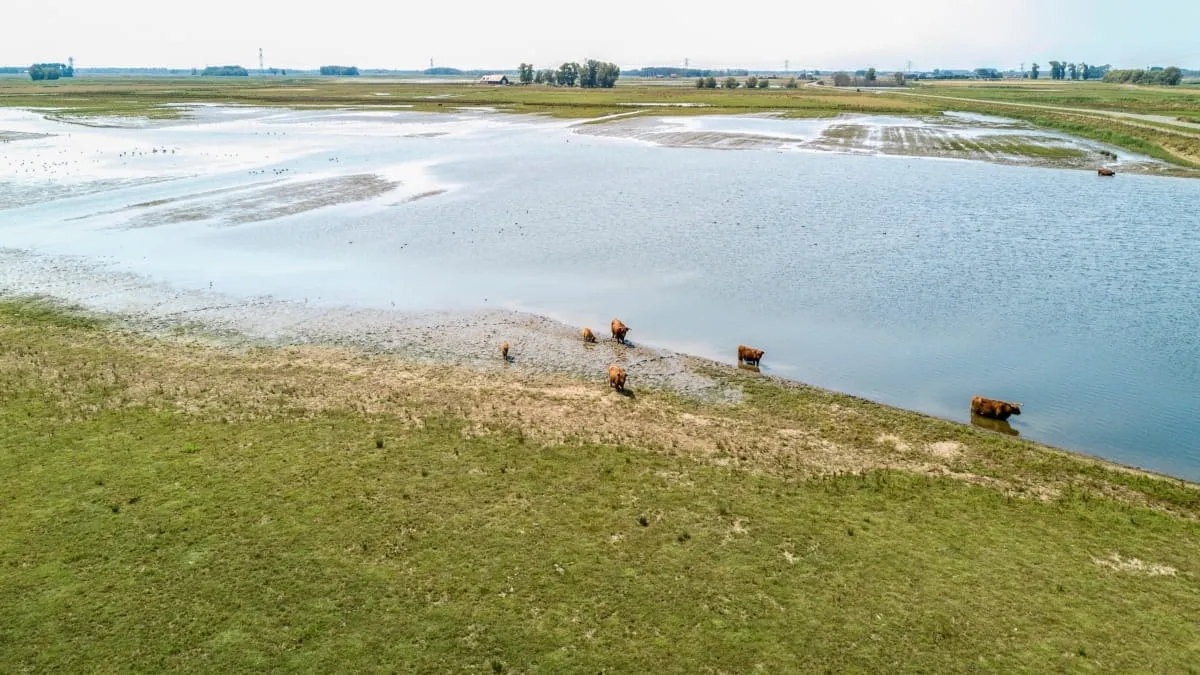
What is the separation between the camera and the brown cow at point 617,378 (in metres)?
27.5

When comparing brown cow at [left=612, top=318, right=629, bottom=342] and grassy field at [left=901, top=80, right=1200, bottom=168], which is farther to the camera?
grassy field at [left=901, top=80, right=1200, bottom=168]

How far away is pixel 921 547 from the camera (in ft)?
60.3

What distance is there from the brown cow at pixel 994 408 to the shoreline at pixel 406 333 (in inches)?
35.4

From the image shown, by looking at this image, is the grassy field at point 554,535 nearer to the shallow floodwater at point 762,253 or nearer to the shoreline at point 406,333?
the shoreline at point 406,333

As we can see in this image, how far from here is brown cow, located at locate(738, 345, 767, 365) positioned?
3011cm

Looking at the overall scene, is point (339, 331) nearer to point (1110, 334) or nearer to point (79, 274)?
point (79, 274)

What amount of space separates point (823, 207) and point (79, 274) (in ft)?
168

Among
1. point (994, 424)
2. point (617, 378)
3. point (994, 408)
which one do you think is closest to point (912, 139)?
point (994, 408)

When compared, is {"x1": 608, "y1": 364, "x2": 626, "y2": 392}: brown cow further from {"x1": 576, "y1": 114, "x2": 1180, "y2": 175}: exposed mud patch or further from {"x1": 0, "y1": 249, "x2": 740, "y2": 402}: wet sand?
{"x1": 576, "y1": 114, "x2": 1180, "y2": 175}: exposed mud patch

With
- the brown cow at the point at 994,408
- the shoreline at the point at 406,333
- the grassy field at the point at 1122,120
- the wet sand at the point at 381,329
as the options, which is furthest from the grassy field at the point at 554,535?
the grassy field at the point at 1122,120

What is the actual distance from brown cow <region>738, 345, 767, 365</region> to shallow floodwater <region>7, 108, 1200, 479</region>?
52cm

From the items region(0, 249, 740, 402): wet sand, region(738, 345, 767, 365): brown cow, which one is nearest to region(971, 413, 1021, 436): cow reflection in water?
region(738, 345, 767, 365): brown cow

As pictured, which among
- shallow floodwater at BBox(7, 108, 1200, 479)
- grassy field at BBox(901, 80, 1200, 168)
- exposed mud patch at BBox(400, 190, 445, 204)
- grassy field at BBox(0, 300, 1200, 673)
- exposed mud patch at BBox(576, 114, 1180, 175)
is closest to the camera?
grassy field at BBox(0, 300, 1200, 673)

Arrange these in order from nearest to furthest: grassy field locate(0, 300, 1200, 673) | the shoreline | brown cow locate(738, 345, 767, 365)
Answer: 1. grassy field locate(0, 300, 1200, 673)
2. the shoreline
3. brown cow locate(738, 345, 767, 365)
